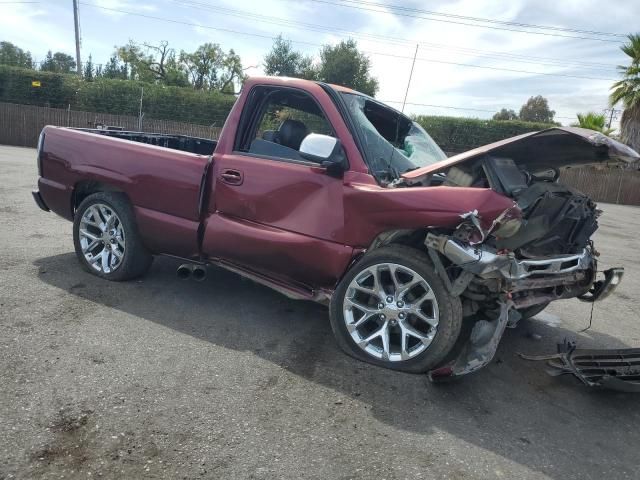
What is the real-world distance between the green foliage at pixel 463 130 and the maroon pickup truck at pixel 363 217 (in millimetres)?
22529

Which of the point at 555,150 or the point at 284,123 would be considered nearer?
the point at 555,150

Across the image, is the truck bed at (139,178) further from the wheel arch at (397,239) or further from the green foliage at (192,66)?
the green foliage at (192,66)

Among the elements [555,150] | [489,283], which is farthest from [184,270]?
[555,150]

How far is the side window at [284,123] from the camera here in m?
4.20

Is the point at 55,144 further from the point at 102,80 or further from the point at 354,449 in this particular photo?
the point at 102,80

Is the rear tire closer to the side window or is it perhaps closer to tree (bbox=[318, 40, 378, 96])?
the side window

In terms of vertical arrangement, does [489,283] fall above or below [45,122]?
above

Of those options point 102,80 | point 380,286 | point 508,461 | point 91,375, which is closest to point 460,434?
point 508,461

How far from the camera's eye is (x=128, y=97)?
2514 cm

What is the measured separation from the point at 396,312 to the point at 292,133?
1838 mm

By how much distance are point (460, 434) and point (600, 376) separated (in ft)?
3.80

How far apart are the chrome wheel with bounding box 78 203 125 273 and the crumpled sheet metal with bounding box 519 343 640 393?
372cm

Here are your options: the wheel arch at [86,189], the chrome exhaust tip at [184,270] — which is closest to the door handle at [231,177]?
the chrome exhaust tip at [184,270]

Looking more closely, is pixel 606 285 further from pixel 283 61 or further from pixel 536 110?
pixel 536 110
